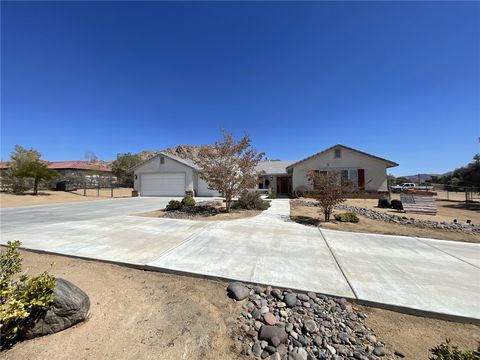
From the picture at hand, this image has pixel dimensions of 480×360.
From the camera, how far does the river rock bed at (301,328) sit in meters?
2.35

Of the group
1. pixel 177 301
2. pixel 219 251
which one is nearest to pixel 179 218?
pixel 219 251

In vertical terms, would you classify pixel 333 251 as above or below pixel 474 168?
below

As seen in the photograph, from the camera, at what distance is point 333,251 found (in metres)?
5.23

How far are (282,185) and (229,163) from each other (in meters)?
15.5

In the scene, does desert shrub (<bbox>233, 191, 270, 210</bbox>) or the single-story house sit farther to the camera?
the single-story house

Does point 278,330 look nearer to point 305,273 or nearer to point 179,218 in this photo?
point 305,273

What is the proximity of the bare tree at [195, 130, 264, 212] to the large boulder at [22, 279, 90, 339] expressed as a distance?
27.4 feet

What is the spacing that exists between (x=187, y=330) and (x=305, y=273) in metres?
2.38

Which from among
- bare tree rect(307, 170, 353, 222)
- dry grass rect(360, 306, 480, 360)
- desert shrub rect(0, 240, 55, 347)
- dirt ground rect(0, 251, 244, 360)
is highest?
bare tree rect(307, 170, 353, 222)

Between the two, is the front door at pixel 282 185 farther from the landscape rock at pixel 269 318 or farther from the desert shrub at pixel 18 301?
the desert shrub at pixel 18 301

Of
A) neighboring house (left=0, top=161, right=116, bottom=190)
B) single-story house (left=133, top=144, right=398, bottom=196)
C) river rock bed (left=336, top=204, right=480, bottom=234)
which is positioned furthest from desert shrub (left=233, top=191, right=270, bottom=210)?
neighboring house (left=0, top=161, right=116, bottom=190)

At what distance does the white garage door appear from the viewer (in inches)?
918

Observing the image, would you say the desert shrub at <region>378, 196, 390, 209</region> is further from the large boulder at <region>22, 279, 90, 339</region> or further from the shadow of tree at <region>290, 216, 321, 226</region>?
the large boulder at <region>22, 279, 90, 339</region>

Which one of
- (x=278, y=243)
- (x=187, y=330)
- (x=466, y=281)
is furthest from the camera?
(x=278, y=243)
